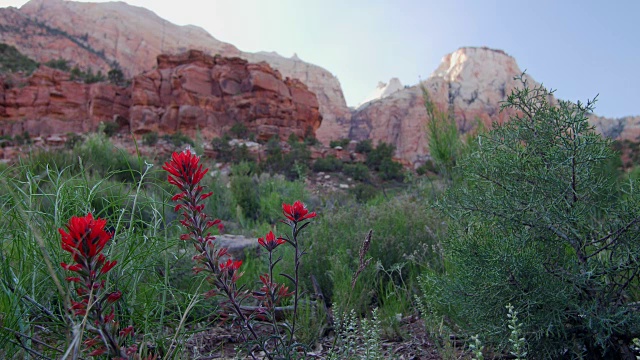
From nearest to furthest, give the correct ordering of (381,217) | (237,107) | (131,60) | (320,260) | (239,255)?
(320,260) → (239,255) → (381,217) → (237,107) → (131,60)

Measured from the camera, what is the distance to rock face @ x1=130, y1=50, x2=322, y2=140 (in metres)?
34.7

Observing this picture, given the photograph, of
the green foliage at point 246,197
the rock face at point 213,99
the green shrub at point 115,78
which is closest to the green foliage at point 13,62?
the green shrub at point 115,78

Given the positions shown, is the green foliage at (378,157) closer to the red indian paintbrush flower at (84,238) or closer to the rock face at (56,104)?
the rock face at (56,104)

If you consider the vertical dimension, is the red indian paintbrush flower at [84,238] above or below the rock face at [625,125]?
below

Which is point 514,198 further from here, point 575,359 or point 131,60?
point 131,60

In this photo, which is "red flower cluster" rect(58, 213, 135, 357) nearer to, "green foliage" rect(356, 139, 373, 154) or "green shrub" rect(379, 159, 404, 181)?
"green shrub" rect(379, 159, 404, 181)

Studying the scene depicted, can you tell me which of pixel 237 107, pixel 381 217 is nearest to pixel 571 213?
pixel 381 217

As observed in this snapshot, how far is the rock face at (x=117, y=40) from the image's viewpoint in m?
52.2

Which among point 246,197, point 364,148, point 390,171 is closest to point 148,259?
point 246,197

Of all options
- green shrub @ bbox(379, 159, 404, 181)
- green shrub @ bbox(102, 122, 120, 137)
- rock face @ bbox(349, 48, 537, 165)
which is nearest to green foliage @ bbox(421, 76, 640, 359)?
green shrub @ bbox(379, 159, 404, 181)

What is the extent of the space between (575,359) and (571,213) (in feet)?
1.92

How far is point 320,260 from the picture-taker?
337cm

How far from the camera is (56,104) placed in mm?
34000

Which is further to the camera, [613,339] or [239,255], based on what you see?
[239,255]
